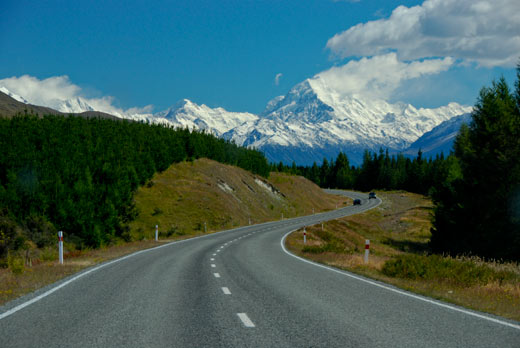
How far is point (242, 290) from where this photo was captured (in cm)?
1080

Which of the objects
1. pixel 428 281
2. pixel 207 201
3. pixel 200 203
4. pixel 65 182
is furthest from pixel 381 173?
pixel 428 281

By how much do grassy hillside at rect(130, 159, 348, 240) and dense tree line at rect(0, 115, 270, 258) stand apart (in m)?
3.61

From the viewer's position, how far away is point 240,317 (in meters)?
7.65

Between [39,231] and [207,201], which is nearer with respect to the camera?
[39,231]

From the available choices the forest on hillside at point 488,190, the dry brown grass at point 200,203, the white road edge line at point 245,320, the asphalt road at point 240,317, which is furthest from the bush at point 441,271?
the forest on hillside at point 488,190

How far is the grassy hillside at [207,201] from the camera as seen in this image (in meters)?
54.6

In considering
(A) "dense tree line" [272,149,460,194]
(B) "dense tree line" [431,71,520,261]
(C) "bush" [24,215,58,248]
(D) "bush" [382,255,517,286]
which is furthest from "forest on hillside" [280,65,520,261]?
(A) "dense tree line" [272,149,460,194]

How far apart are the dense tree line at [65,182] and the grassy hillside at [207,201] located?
11.9 ft

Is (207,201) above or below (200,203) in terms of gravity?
above

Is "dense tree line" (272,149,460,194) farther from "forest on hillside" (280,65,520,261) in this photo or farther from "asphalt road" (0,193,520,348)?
"asphalt road" (0,193,520,348)

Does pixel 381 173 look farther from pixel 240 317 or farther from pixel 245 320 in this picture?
pixel 245 320

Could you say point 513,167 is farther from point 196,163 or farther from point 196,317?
point 196,163

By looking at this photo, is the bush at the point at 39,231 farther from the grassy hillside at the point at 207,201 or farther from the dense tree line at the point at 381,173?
the dense tree line at the point at 381,173

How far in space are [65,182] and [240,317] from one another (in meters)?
37.0
